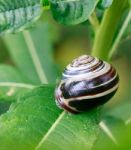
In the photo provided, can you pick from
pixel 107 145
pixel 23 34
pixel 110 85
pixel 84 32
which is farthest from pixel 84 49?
pixel 107 145

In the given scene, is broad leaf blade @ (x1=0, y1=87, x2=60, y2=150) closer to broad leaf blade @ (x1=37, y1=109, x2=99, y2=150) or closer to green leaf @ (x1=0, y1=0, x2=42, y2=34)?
broad leaf blade @ (x1=37, y1=109, x2=99, y2=150)

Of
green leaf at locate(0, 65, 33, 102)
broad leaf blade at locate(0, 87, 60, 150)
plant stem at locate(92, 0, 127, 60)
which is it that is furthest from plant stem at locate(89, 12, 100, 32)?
green leaf at locate(0, 65, 33, 102)

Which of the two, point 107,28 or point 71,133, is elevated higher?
point 107,28

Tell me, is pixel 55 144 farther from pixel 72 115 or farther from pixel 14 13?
pixel 14 13

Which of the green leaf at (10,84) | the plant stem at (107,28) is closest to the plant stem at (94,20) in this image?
the plant stem at (107,28)

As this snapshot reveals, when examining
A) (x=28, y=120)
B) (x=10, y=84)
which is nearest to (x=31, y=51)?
(x=10, y=84)

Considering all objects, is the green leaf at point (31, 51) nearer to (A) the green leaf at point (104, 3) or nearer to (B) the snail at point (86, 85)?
(B) the snail at point (86, 85)

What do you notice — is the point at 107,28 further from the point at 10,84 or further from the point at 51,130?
the point at 10,84
